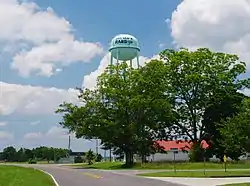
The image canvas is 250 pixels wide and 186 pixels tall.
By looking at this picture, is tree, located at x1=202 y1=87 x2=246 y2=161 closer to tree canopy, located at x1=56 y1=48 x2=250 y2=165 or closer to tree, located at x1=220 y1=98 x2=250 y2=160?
tree canopy, located at x1=56 y1=48 x2=250 y2=165

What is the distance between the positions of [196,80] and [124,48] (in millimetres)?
10419

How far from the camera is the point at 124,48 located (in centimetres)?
6794

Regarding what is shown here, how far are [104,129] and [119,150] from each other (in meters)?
6.13

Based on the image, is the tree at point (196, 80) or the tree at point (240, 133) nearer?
the tree at point (240, 133)

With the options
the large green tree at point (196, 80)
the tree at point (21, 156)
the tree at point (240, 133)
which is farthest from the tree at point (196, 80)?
the tree at point (21, 156)

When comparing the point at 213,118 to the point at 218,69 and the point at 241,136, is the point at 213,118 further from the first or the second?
the point at 241,136

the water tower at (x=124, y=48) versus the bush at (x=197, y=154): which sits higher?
the water tower at (x=124, y=48)

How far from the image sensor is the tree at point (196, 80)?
225 feet

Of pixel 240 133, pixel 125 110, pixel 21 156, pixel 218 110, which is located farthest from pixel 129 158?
pixel 21 156

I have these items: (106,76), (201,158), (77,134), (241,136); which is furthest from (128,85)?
(241,136)

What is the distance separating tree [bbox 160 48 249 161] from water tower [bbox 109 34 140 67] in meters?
4.48

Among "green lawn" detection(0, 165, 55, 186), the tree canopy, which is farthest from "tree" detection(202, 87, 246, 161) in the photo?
"green lawn" detection(0, 165, 55, 186)

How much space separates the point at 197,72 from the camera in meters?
68.4

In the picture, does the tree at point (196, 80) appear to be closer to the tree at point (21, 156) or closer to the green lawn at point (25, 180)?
the green lawn at point (25, 180)
